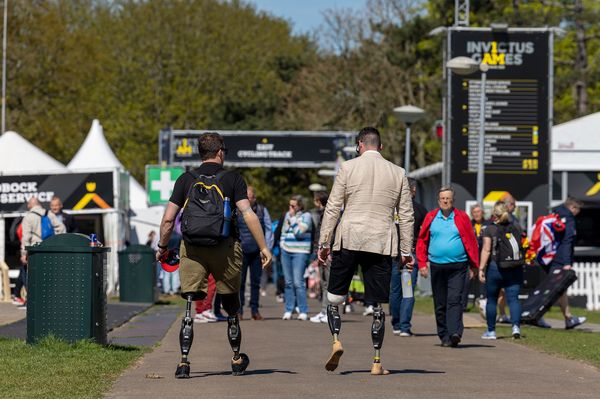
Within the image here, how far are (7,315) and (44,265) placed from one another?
7272 millimetres

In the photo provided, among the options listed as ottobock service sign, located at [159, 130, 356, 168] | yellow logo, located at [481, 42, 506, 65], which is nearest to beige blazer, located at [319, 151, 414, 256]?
yellow logo, located at [481, 42, 506, 65]

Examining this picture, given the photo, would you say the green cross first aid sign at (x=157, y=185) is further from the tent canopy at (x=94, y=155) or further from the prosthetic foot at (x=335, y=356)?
the prosthetic foot at (x=335, y=356)

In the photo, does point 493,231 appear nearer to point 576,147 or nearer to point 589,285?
point 589,285

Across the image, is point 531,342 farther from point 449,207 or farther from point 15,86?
point 15,86

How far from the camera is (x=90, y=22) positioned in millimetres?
67312

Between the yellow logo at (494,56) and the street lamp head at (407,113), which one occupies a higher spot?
the yellow logo at (494,56)

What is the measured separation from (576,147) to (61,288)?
22114mm

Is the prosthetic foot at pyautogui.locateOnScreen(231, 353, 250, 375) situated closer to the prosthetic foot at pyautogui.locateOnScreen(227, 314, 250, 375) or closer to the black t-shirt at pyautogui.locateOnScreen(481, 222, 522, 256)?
the prosthetic foot at pyautogui.locateOnScreen(227, 314, 250, 375)

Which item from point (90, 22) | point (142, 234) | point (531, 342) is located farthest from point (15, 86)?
point (531, 342)

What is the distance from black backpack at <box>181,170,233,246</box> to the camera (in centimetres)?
992

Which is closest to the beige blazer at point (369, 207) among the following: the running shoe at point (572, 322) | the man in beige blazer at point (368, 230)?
the man in beige blazer at point (368, 230)

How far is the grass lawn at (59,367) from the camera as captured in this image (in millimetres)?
9148

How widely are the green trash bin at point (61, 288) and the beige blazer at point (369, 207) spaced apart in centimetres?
252

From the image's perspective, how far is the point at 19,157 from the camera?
103ft
